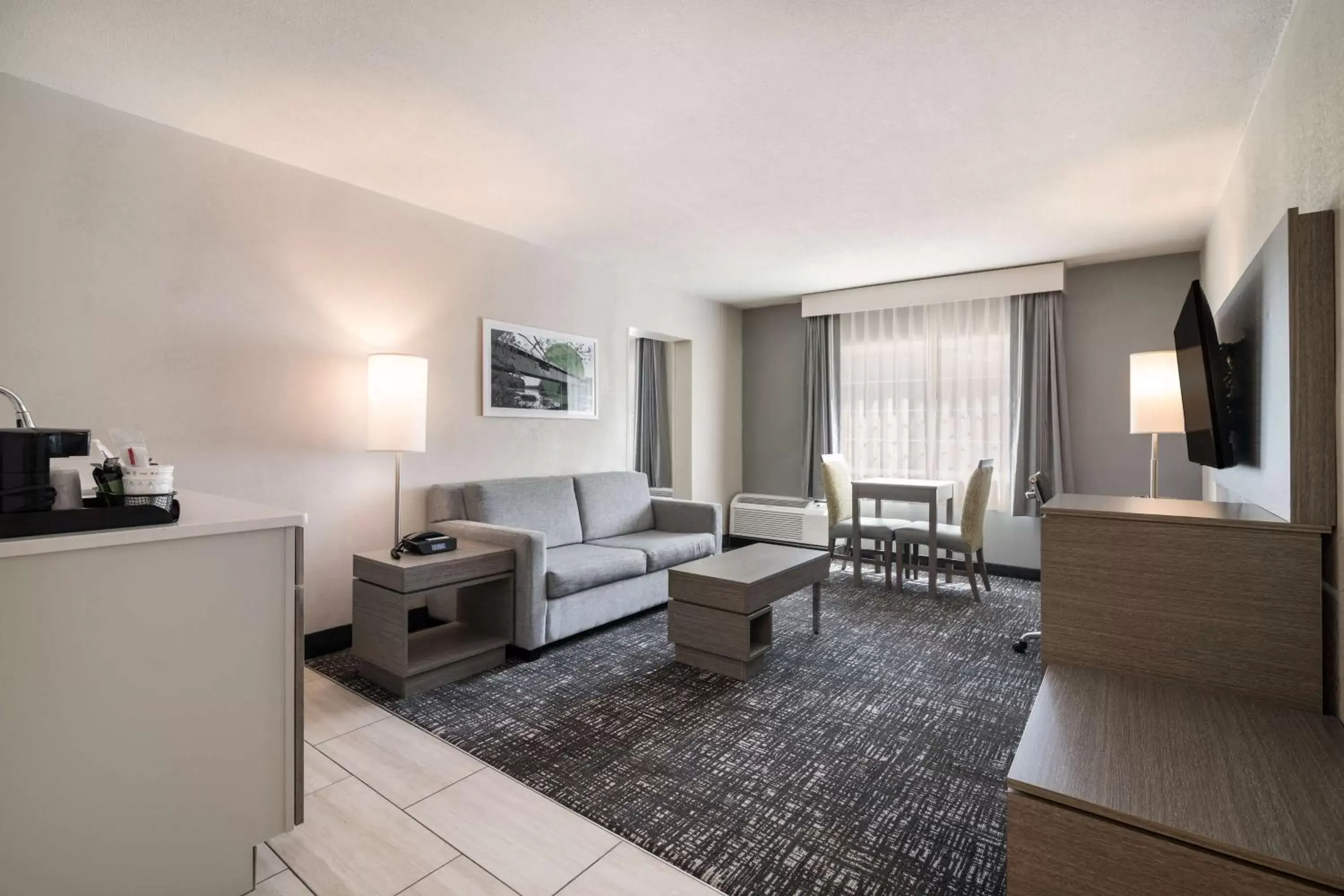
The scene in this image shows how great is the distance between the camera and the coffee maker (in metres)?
1.20

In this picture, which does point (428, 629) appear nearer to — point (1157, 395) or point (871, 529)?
point (871, 529)

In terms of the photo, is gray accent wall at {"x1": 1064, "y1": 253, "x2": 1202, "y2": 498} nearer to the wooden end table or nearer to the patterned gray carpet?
the patterned gray carpet

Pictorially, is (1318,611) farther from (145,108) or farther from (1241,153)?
(145,108)

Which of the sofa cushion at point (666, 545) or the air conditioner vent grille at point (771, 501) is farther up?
the air conditioner vent grille at point (771, 501)

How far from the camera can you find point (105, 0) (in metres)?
1.91

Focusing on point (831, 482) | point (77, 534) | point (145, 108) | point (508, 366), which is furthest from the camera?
point (831, 482)

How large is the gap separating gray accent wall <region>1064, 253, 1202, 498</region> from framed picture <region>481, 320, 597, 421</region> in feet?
12.8

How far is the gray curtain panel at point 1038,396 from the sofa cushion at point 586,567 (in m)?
3.33

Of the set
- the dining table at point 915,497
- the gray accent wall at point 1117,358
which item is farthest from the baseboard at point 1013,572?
the gray accent wall at point 1117,358

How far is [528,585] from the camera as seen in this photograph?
10.2 ft

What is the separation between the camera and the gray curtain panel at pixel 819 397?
6.02 meters

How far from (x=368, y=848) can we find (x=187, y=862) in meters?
0.44

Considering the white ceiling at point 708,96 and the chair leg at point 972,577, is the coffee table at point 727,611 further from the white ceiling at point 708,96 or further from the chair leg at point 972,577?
the white ceiling at point 708,96

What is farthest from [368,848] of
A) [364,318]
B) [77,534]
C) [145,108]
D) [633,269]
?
[633,269]
